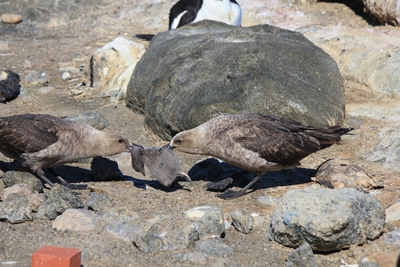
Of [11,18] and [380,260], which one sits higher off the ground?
[380,260]

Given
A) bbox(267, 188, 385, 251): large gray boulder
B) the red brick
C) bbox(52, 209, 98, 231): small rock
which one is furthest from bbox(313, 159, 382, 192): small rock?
the red brick

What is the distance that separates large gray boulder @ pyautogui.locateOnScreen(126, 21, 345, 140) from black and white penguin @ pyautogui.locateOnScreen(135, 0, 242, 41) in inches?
149

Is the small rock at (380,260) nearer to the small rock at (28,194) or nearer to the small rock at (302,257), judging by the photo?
the small rock at (302,257)

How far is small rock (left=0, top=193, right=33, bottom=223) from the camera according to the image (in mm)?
5734

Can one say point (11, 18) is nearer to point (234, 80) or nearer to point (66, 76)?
point (66, 76)

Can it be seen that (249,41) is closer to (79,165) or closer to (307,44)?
(307,44)

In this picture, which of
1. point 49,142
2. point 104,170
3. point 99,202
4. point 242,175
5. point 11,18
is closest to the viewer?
point 99,202

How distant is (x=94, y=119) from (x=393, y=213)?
15.0 ft

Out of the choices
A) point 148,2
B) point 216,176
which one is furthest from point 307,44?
point 148,2

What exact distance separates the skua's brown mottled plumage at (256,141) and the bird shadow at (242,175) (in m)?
0.35

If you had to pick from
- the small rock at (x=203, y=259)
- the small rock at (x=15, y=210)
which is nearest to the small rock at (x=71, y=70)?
the small rock at (x=15, y=210)

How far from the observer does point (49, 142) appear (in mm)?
6812

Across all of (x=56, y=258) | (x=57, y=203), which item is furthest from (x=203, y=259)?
(x=57, y=203)

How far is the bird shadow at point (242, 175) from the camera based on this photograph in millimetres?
7250
